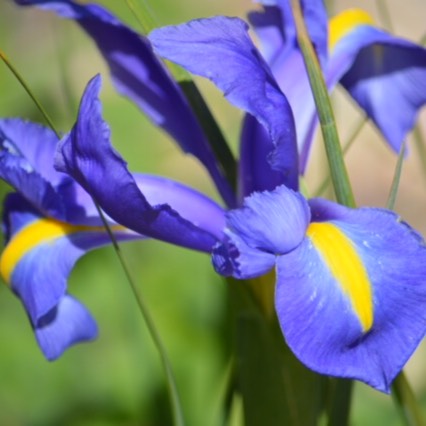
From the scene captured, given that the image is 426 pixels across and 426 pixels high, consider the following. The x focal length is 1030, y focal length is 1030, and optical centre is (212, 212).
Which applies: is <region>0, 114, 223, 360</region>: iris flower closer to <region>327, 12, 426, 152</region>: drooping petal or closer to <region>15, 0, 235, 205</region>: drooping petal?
<region>15, 0, 235, 205</region>: drooping petal

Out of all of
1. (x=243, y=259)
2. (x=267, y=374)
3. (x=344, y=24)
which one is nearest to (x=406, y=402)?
(x=267, y=374)

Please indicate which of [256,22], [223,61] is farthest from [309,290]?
[256,22]

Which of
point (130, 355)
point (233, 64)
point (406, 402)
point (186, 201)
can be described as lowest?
point (130, 355)

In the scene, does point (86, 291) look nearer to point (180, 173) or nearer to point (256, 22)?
point (180, 173)

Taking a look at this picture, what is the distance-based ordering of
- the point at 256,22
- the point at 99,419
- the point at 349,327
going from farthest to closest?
the point at 99,419, the point at 256,22, the point at 349,327

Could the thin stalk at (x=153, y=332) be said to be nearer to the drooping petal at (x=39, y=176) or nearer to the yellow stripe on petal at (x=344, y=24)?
the drooping petal at (x=39, y=176)

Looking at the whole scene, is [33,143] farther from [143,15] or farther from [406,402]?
[406,402]
